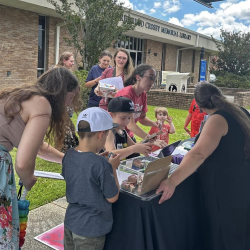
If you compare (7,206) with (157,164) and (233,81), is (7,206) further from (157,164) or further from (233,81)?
(233,81)

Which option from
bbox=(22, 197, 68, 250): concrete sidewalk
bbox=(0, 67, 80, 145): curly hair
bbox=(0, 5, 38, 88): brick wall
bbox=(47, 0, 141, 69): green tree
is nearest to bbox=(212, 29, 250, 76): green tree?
bbox=(47, 0, 141, 69): green tree

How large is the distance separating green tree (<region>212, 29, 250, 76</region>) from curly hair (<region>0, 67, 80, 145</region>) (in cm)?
2453

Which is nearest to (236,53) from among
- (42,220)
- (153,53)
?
(153,53)

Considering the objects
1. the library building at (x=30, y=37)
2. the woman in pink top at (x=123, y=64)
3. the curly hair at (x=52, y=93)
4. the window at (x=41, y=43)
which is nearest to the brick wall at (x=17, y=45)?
the library building at (x=30, y=37)

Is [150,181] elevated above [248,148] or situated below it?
below

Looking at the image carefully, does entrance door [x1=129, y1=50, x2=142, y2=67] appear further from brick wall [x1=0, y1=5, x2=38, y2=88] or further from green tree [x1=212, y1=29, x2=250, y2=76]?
brick wall [x1=0, y1=5, x2=38, y2=88]

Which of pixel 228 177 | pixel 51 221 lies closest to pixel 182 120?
pixel 51 221

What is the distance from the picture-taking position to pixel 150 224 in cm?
182

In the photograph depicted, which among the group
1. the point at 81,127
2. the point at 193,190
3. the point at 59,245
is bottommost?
the point at 59,245

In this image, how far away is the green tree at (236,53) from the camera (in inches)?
938

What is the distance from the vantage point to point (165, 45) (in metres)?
23.5

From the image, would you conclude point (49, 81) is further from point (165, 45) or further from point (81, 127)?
point (165, 45)

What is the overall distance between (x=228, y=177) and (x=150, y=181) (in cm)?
68

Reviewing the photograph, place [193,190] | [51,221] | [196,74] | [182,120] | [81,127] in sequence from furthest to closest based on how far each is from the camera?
[196,74]
[182,120]
[51,221]
[193,190]
[81,127]
